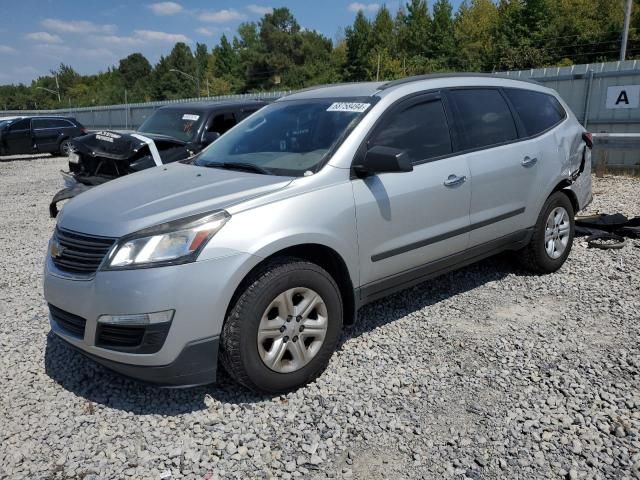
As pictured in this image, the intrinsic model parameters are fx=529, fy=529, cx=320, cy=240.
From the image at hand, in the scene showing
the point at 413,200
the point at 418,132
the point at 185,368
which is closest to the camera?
the point at 185,368

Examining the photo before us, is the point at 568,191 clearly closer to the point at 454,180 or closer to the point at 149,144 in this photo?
the point at 454,180

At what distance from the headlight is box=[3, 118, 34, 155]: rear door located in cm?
1888

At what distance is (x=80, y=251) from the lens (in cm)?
298

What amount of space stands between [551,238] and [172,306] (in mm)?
3756

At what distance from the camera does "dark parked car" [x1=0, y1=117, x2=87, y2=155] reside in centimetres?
1869

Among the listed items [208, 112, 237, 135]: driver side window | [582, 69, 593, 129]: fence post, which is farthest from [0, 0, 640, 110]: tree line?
[208, 112, 237, 135]: driver side window

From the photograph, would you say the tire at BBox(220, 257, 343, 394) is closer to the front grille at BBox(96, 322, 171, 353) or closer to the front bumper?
the front bumper

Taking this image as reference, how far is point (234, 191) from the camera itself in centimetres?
310

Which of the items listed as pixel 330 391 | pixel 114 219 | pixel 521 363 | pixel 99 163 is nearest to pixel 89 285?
pixel 114 219

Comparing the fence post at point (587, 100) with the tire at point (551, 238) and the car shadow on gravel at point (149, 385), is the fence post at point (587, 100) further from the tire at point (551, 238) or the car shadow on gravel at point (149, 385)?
the car shadow on gravel at point (149, 385)

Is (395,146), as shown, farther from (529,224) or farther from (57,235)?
(57,235)

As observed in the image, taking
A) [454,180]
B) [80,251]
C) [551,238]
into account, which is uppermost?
[454,180]

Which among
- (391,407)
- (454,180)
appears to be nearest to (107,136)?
(454,180)

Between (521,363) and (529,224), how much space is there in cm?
165
